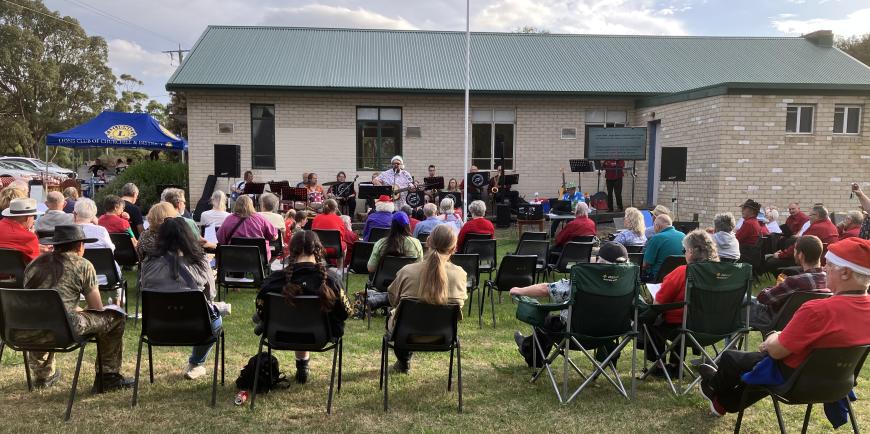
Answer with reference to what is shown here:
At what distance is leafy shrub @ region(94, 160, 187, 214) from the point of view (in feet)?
51.5

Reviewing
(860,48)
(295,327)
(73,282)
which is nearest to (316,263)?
(295,327)

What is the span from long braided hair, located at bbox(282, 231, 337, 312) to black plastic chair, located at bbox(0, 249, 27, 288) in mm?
2951

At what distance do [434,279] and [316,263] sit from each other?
0.84 metres

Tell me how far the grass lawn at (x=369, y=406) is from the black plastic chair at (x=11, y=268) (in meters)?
0.70

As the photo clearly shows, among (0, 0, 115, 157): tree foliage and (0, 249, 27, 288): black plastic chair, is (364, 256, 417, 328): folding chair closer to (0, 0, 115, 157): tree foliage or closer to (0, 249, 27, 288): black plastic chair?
(0, 249, 27, 288): black plastic chair

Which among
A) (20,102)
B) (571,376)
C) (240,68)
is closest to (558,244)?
(571,376)

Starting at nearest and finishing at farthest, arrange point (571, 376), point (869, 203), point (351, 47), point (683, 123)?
point (571, 376), point (869, 203), point (683, 123), point (351, 47)

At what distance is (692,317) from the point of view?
170 inches

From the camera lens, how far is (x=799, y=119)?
1247 cm

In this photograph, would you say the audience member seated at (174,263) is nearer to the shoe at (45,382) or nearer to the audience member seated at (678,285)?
the shoe at (45,382)

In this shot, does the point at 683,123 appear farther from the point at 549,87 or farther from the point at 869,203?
the point at 869,203

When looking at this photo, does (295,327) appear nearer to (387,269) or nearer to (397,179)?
(387,269)

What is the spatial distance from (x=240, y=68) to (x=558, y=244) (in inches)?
446

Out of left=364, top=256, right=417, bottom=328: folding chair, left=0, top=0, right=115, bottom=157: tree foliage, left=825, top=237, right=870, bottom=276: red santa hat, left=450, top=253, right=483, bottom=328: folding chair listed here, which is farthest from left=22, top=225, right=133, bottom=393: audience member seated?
left=0, top=0, right=115, bottom=157: tree foliage
